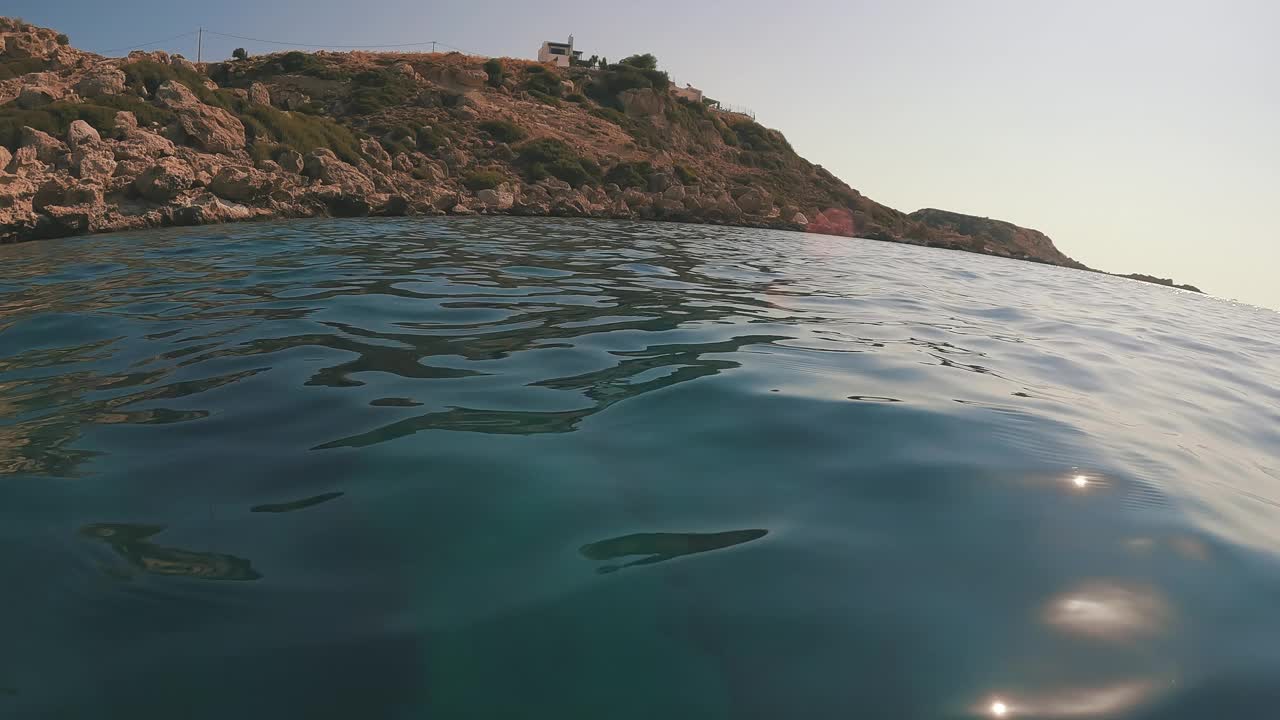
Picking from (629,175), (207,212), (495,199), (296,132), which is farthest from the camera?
(629,175)

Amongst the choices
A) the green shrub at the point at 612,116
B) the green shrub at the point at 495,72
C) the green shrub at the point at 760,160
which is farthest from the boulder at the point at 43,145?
the green shrub at the point at 760,160

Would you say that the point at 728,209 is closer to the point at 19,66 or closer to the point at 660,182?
the point at 660,182

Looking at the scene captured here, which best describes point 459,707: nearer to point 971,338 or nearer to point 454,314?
point 454,314

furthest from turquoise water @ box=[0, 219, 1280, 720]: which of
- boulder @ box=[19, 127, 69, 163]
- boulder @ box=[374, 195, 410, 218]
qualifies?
boulder @ box=[374, 195, 410, 218]

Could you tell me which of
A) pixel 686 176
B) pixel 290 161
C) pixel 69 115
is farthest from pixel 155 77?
pixel 686 176

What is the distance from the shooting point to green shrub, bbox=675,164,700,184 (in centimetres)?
3719

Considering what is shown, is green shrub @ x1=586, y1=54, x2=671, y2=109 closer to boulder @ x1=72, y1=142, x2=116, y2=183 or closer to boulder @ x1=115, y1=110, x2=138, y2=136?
boulder @ x1=115, y1=110, x2=138, y2=136

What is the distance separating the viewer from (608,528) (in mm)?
1974

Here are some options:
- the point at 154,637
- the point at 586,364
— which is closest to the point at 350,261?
the point at 586,364

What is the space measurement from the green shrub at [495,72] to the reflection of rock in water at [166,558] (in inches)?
1801

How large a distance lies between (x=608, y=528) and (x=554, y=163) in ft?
101

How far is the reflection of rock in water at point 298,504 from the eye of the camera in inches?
79.1

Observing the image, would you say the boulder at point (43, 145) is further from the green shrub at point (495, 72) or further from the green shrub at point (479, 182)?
the green shrub at point (495, 72)

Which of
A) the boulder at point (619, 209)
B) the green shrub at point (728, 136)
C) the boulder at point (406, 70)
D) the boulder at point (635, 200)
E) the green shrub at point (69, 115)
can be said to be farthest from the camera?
the green shrub at point (728, 136)
